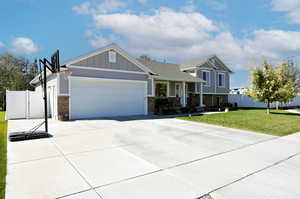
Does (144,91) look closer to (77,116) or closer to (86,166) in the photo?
(77,116)

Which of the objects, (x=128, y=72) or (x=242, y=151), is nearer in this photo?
(x=242, y=151)

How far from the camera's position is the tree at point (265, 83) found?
572 inches

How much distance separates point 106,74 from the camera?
41.2ft

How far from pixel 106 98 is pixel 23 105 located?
246 inches

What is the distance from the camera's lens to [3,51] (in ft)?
103

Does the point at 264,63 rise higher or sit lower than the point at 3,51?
lower

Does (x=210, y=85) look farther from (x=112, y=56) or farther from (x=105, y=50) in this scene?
(x=105, y=50)

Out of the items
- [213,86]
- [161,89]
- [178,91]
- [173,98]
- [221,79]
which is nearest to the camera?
[161,89]

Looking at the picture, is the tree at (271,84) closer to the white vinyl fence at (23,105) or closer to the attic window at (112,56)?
the attic window at (112,56)

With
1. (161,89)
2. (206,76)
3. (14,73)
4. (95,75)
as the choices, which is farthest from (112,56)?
(14,73)

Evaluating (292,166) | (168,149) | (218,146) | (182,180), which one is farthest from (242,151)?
(182,180)

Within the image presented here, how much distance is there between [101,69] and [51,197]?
10548mm

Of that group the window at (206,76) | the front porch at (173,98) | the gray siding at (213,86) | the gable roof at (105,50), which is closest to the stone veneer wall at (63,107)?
the gable roof at (105,50)

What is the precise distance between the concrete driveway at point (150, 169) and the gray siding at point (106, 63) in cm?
698
